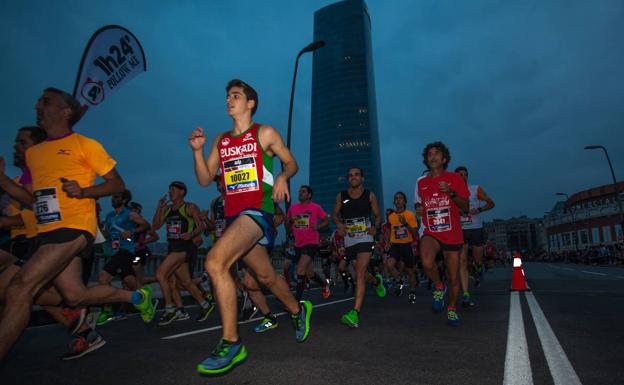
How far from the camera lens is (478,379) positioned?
271 centimetres

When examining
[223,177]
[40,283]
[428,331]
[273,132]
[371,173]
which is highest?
[371,173]

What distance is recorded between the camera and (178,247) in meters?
7.11

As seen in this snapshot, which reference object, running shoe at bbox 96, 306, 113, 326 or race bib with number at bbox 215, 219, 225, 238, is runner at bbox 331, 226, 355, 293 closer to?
race bib with number at bbox 215, 219, 225, 238

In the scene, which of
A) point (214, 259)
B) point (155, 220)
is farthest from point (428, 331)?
point (155, 220)

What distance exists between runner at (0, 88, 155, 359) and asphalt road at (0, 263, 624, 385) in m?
0.63

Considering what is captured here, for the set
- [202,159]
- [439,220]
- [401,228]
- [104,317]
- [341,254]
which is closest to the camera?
[202,159]

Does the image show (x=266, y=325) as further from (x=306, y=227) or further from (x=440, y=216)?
(x=306, y=227)

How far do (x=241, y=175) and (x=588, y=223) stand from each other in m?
93.5

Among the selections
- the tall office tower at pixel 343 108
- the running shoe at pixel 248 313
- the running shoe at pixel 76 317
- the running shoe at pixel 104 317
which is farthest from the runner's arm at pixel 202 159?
the tall office tower at pixel 343 108

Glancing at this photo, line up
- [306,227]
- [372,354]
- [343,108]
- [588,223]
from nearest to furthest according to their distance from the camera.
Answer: [372,354] < [306,227] < [588,223] < [343,108]

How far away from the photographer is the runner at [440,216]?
18.7ft

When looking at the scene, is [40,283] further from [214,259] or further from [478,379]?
[478,379]

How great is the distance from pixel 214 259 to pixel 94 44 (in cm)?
717

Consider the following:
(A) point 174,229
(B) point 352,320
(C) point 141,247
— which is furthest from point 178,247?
(B) point 352,320
